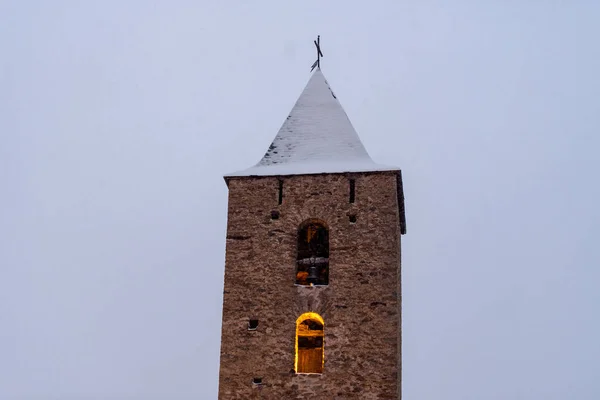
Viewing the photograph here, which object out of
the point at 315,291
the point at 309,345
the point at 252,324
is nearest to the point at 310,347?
the point at 309,345

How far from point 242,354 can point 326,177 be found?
4.49 meters

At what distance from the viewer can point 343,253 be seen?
2267 cm

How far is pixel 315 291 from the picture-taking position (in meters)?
22.4

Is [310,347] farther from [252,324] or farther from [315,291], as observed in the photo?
[252,324]

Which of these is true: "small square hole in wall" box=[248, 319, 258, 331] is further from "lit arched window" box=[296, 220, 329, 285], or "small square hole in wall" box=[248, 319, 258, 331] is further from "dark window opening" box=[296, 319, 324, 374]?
"lit arched window" box=[296, 220, 329, 285]

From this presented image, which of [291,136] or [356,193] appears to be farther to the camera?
[291,136]

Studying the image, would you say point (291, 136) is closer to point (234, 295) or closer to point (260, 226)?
point (260, 226)

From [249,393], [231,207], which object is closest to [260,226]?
[231,207]

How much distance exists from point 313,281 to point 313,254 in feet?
2.84

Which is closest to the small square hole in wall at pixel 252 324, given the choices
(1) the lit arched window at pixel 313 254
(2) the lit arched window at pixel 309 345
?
(2) the lit arched window at pixel 309 345

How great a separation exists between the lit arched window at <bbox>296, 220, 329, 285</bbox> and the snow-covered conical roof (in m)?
1.32

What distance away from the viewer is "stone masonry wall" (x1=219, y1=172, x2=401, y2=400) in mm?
21562

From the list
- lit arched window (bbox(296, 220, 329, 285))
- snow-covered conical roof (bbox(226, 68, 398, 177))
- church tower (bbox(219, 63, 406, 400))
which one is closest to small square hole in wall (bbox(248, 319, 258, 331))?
church tower (bbox(219, 63, 406, 400))

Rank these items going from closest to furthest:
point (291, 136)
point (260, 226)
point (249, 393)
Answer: point (249, 393) < point (260, 226) < point (291, 136)
